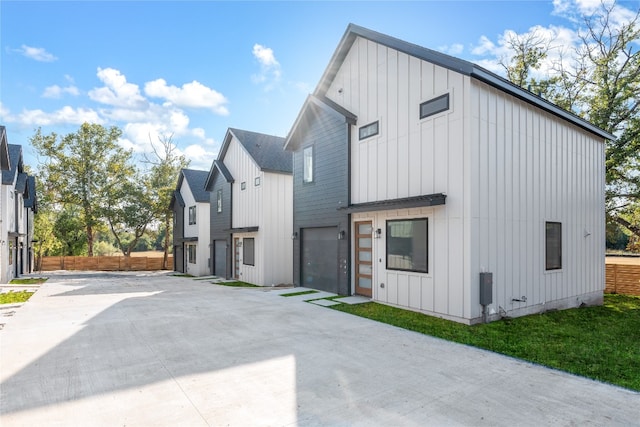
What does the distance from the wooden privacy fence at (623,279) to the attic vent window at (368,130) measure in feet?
36.9

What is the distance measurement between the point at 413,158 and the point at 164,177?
29023 mm

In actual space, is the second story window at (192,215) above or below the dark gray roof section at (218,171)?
below

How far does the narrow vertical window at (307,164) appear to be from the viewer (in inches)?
497

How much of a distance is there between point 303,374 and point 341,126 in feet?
26.5

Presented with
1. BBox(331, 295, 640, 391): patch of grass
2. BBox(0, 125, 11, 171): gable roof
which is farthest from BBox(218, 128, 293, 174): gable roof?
BBox(0, 125, 11, 171): gable roof

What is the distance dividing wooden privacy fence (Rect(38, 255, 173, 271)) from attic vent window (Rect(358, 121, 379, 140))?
26.1 metres

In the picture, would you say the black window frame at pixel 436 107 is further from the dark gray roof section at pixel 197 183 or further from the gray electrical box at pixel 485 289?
the dark gray roof section at pixel 197 183

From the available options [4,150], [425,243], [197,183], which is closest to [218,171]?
[197,183]

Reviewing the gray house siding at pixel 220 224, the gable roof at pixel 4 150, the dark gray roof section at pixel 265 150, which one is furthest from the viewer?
the gray house siding at pixel 220 224

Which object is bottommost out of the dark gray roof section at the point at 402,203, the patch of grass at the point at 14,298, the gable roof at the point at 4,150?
the patch of grass at the point at 14,298

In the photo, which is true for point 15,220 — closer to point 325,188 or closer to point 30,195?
point 30,195

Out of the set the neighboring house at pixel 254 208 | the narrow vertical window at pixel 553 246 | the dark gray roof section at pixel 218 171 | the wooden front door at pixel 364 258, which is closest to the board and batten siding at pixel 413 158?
the wooden front door at pixel 364 258

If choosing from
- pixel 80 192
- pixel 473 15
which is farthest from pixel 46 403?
pixel 80 192

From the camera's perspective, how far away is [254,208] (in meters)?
15.9
